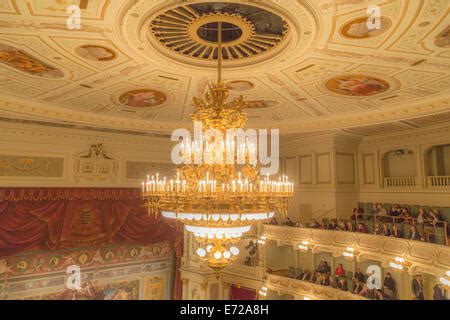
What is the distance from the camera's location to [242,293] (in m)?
16.4

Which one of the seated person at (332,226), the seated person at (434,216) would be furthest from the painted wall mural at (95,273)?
the seated person at (434,216)

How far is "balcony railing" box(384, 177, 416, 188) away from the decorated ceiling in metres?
3.56

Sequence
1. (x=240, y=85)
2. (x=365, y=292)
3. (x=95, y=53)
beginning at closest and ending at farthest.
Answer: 1. (x=95, y=53)
2. (x=240, y=85)
3. (x=365, y=292)

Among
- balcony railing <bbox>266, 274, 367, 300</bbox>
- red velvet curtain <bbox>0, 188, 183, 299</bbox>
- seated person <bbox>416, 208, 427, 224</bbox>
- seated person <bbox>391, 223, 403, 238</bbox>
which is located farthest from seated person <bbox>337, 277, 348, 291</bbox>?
red velvet curtain <bbox>0, 188, 183, 299</bbox>

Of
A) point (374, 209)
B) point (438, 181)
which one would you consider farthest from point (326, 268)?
point (438, 181)

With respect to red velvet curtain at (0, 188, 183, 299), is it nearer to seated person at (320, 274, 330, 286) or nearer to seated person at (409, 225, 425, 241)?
seated person at (320, 274, 330, 286)

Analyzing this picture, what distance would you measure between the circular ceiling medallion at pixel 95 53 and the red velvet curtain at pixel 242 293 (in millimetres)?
12821

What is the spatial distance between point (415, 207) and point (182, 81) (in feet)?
36.1

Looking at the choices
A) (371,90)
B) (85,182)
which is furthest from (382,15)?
(85,182)

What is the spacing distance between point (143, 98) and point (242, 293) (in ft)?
35.9

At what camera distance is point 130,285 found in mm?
15328

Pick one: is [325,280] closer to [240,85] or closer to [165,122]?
[240,85]

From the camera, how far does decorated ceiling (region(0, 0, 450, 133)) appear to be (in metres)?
5.56

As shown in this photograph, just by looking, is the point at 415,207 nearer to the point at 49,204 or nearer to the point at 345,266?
the point at 345,266
